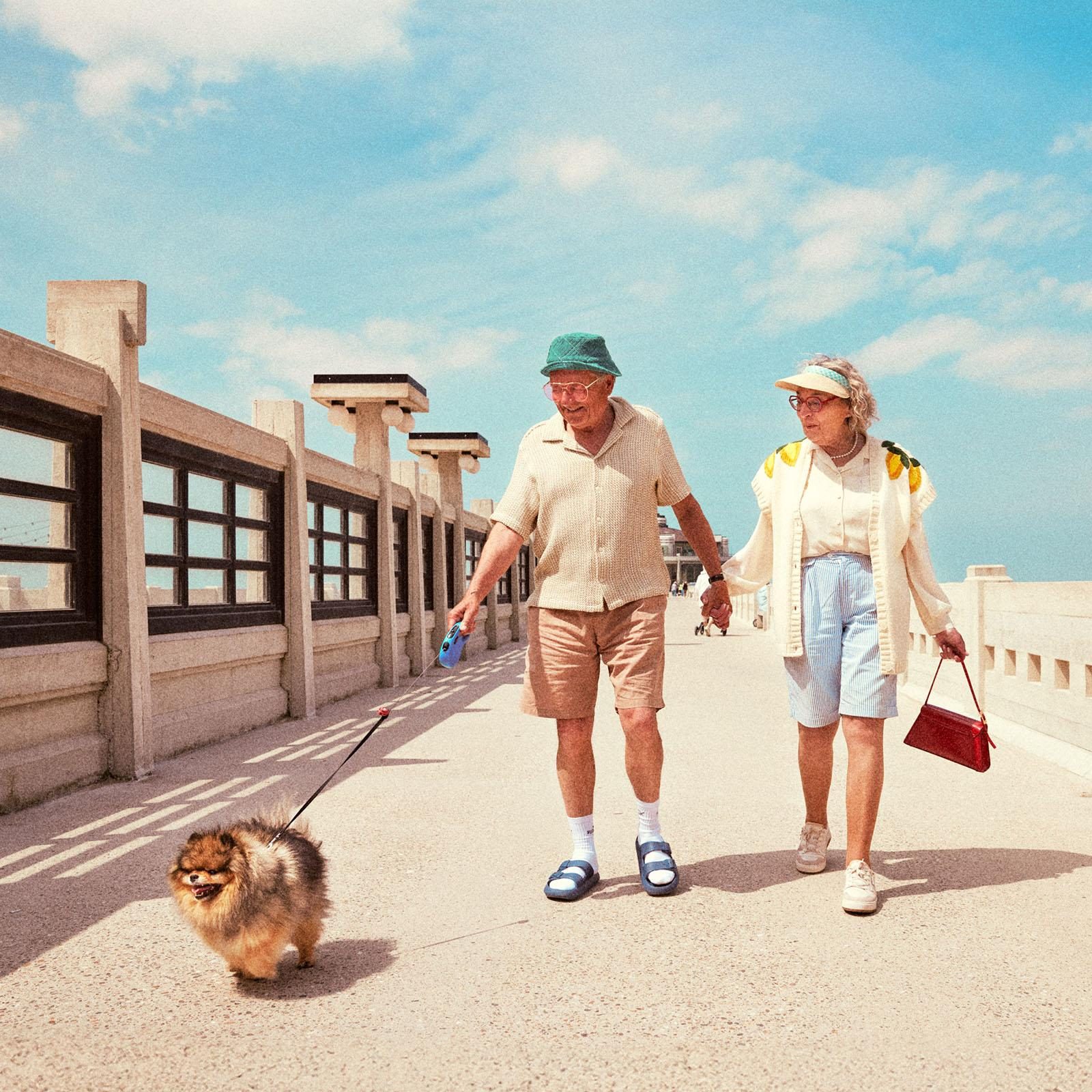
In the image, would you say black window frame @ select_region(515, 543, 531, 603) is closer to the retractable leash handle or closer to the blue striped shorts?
the blue striped shorts

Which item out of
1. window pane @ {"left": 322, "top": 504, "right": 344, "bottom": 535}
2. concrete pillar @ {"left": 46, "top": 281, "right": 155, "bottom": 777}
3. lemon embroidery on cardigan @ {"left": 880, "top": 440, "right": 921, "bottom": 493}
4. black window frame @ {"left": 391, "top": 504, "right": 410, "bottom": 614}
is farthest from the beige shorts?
black window frame @ {"left": 391, "top": 504, "right": 410, "bottom": 614}

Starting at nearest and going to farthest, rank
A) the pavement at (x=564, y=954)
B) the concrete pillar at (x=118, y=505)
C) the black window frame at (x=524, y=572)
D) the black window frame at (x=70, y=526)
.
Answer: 1. the pavement at (x=564, y=954)
2. the black window frame at (x=70, y=526)
3. the concrete pillar at (x=118, y=505)
4. the black window frame at (x=524, y=572)

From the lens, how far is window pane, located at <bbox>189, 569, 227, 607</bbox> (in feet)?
29.5

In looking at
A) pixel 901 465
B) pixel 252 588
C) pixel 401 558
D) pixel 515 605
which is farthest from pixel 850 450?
pixel 515 605

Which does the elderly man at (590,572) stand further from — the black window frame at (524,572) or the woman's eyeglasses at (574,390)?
the black window frame at (524,572)

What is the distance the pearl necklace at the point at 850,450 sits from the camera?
4371 millimetres

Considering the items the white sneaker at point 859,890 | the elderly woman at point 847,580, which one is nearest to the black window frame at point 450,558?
the elderly woman at point 847,580

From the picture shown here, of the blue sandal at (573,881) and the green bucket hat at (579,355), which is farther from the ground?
the green bucket hat at (579,355)

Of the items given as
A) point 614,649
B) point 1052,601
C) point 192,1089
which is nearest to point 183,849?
point 192,1089

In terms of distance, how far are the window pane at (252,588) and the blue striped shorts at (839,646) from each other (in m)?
6.78

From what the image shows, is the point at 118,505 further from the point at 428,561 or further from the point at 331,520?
the point at 428,561

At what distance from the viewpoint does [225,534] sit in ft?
32.0

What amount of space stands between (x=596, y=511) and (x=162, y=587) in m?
5.30

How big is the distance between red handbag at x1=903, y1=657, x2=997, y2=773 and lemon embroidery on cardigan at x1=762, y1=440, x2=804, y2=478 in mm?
993
